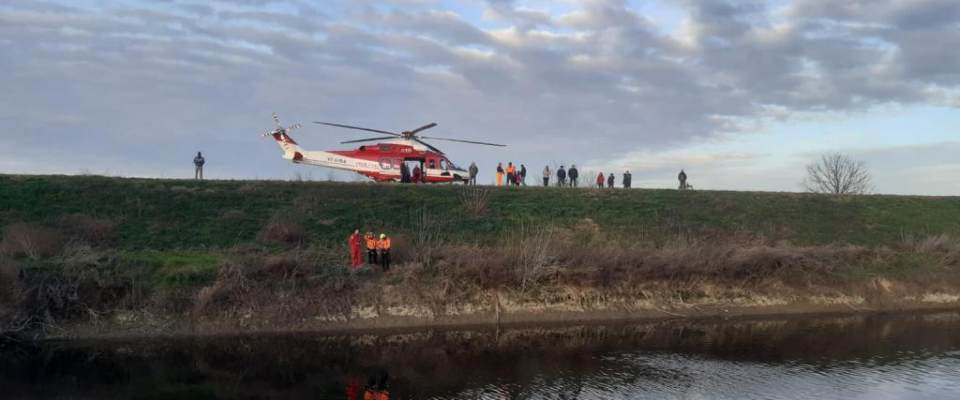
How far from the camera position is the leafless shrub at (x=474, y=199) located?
37031 millimetres

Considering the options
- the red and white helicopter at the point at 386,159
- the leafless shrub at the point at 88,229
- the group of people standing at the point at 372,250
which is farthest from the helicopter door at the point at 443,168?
the leafless shrub at the point at 88,229

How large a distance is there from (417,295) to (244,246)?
7346 mm

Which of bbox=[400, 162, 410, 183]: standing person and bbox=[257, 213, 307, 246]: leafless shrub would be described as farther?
bbox=[400, 162, 410, 183]: standing person

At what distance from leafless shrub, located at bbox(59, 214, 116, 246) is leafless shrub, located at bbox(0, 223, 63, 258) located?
2.53 feet

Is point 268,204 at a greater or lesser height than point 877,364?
greater

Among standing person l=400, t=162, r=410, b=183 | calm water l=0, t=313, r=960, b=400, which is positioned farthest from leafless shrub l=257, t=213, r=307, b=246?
standing person l=400, t=162, r=410, b=183

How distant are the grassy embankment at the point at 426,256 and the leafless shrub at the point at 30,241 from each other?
0.09 m

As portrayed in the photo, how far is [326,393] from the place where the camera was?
62.9 ft

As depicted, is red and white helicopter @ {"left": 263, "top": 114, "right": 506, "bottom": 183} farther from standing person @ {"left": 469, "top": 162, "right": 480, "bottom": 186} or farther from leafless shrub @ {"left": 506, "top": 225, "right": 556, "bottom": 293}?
leafless shrub @ {"left": 506, "top": 225, "right": 556, "bottom": 293}

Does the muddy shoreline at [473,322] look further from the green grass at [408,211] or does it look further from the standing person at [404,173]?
the standing person at [404,173]

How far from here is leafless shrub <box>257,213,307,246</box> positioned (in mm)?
31481

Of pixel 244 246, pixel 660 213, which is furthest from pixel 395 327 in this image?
pixel 660 213

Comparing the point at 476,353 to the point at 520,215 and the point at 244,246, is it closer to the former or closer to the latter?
the point at 244,246

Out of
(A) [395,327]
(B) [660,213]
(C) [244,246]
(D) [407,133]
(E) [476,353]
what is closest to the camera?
(E) [476,353]
